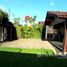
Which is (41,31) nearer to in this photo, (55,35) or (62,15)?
(55,35)

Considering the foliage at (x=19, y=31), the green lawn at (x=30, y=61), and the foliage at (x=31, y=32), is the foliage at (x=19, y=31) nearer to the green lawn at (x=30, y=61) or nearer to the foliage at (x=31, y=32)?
the foliage at (x=31, y=32)

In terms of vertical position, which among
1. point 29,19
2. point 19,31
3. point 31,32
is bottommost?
point 31,32

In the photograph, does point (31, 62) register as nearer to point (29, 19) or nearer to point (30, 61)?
point (30, 61)

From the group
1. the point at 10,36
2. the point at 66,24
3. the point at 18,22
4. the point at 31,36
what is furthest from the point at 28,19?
the point at 66,24

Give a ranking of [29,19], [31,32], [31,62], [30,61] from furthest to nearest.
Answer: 1. [29,19]
2. [31,32]
3. [30,61]
4. [31,62]

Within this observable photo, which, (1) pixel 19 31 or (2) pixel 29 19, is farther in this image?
(2) pixel 29 19

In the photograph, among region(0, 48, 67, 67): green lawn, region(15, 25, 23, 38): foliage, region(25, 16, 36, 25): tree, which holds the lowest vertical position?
region(0, 48, 67, 67): green lawn

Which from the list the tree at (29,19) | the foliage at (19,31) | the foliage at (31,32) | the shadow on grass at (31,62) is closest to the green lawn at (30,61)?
the shadow on grass at (31,62)

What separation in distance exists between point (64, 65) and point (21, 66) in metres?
1.75

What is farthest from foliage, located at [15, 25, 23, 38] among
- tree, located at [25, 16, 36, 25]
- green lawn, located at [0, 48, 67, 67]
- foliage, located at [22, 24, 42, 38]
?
green lawn, located at [0, 48, 67, 67]

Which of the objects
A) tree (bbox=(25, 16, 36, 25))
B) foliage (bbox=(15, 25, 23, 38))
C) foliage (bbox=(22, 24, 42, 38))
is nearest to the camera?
foliage (bbox=(15, 25, 23, 38))

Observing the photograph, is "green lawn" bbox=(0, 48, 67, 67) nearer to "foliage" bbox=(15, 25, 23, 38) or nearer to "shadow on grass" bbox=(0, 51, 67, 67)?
"shadow on grass" bbox=(0, 51, 67, 67)

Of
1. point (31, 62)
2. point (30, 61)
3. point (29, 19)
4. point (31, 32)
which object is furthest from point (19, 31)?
point (31, 62)

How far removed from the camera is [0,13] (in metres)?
23.4
